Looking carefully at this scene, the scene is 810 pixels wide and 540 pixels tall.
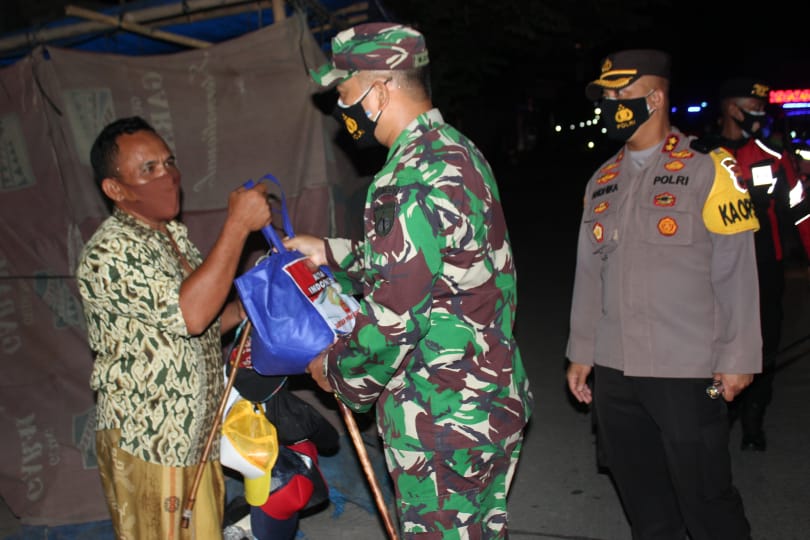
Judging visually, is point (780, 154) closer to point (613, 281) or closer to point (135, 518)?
point (613, 281)

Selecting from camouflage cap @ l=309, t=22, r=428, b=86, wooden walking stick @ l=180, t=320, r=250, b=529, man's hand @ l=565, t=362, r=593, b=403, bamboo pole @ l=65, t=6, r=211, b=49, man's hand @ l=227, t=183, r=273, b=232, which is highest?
camouflage cap @ l=309, t=22, r=428, b=86

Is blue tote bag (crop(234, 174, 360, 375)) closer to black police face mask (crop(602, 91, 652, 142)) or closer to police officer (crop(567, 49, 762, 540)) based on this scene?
police officer (crop(567, 49, 762, 540))

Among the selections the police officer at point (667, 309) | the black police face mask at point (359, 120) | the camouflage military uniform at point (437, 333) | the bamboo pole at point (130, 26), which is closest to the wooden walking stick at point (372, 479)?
the camouflage military uniform at point (437, 333)

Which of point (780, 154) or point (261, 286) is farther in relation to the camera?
point (780, 154)

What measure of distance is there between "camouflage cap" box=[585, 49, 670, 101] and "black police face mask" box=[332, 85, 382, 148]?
3.83ft

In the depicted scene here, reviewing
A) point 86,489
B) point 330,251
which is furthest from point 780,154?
point 86,489

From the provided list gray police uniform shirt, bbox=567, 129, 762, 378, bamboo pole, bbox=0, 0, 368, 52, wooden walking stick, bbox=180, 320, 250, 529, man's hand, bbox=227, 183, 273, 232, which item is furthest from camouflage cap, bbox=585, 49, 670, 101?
bamboo pole, bbox=0, 0, 368, 52

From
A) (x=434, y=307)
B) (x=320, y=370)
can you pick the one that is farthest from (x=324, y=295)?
(x=434, y=307)

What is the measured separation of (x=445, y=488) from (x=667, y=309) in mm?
1189

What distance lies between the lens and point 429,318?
200 centimetres

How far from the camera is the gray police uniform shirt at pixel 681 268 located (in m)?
2.66

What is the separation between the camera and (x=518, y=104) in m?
44.8

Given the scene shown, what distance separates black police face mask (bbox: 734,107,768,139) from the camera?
4258 mm

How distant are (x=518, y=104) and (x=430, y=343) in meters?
44.6
